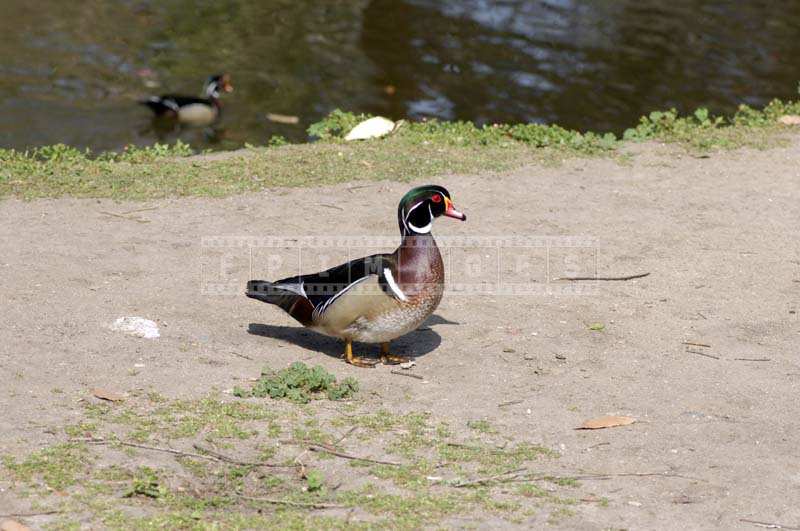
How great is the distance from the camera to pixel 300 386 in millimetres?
5621

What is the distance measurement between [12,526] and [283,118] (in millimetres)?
8475

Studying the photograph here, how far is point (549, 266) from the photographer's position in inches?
297

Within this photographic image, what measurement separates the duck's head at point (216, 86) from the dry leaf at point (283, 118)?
738 millimetres

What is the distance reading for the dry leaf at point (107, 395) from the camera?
534 centimetres

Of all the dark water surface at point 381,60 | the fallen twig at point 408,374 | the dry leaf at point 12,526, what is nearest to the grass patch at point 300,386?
Answer: the fallen twig at point 408,374

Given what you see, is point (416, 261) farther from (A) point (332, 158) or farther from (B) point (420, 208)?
(A) point (332, 158)

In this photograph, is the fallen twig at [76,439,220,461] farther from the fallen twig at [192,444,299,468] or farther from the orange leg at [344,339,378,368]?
the orange leg at [344,339,378,368]

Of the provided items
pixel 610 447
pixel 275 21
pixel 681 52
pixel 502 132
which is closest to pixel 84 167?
pixel 502 132

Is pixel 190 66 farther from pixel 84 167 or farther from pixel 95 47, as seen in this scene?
pixel 84 167

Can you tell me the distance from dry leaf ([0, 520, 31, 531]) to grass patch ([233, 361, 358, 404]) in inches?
60.0

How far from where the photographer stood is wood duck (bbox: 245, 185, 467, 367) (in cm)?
596

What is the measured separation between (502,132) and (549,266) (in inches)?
116

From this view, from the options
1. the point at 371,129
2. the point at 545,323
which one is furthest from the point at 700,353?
the point at 371,129

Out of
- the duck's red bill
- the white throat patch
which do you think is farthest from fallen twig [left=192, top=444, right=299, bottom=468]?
the duck's red bill
